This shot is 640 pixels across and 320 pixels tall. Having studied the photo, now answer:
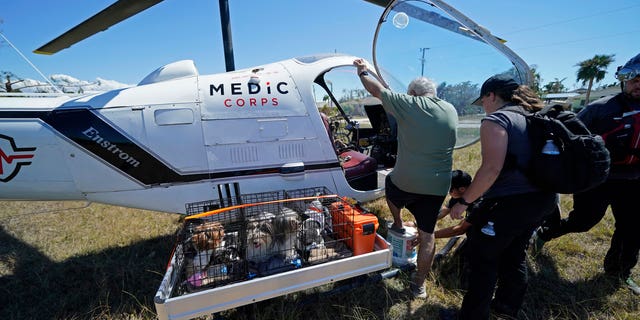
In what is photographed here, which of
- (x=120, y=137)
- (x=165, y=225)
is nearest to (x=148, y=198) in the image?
(x=120, y=137)

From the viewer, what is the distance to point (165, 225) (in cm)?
426

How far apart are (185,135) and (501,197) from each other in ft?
9.11

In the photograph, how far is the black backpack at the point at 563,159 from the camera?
5.82 feet

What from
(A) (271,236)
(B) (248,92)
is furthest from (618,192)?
(B) (248,92)

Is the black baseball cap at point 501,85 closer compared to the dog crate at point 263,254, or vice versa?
the dog crate at point 263,254

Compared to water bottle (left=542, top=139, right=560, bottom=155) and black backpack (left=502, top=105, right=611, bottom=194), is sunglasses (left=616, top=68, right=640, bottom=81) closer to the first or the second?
black backpack (left=502, top=105, right=611, bottom=194)

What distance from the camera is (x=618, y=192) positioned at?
9.03 ft

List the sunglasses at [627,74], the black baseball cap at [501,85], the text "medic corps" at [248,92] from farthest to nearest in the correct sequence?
the text "medic corps" at [248,92] < the sunglasses at [627,74] < the black baseball cap at [501,85]

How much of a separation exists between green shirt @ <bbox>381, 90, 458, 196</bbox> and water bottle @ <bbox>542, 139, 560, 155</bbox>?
0.59m

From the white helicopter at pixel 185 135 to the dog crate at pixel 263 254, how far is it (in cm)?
64

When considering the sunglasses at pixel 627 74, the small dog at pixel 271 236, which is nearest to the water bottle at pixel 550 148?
the sunglasses at pixel 627 74

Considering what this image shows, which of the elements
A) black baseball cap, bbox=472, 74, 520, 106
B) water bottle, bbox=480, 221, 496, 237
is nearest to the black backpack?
black baseball cap, bbox=472, 74, 520, 106

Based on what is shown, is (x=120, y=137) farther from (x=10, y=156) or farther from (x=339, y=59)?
(x=339, y=59)

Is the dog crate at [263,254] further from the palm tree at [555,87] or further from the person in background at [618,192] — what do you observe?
the palm tree at [555,87]
